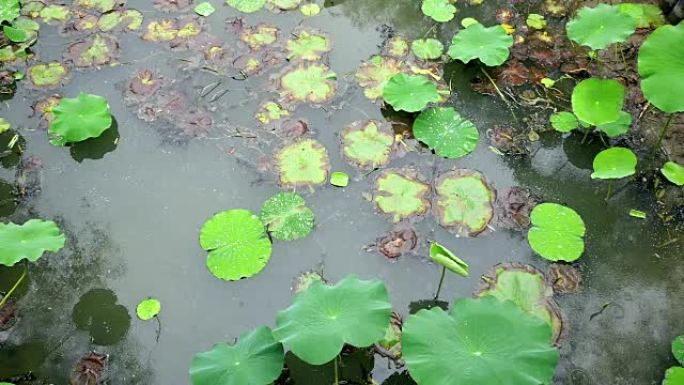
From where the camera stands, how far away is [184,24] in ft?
14.6

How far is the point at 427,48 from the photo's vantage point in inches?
168

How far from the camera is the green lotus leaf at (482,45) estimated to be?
3.96 meters

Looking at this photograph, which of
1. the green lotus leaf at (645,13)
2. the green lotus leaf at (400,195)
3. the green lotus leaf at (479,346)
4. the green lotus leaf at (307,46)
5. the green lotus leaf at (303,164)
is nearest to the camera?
the green lotus leaf at (479,346)

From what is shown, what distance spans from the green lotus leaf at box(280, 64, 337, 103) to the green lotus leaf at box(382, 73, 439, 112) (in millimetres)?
433

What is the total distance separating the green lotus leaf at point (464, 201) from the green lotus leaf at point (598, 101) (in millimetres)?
745

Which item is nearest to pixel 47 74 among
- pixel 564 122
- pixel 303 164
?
pixel 303 164

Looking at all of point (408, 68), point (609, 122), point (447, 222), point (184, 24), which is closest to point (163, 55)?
point (184, 24)

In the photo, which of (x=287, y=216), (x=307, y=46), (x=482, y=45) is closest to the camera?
(x=287, y=216)

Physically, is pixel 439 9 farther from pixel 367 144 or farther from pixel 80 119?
pixel 80 119

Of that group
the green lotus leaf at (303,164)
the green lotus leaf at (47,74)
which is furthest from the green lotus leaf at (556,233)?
the green lotus leaf at (47,74)

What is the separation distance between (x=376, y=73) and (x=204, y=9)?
1.52 m

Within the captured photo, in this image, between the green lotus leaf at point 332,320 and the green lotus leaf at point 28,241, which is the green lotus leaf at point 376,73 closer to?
the green lotus leaf at point 332,320

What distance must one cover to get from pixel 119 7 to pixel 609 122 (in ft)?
12.2

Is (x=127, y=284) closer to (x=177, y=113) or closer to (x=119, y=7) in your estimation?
(x=177, y=113)
